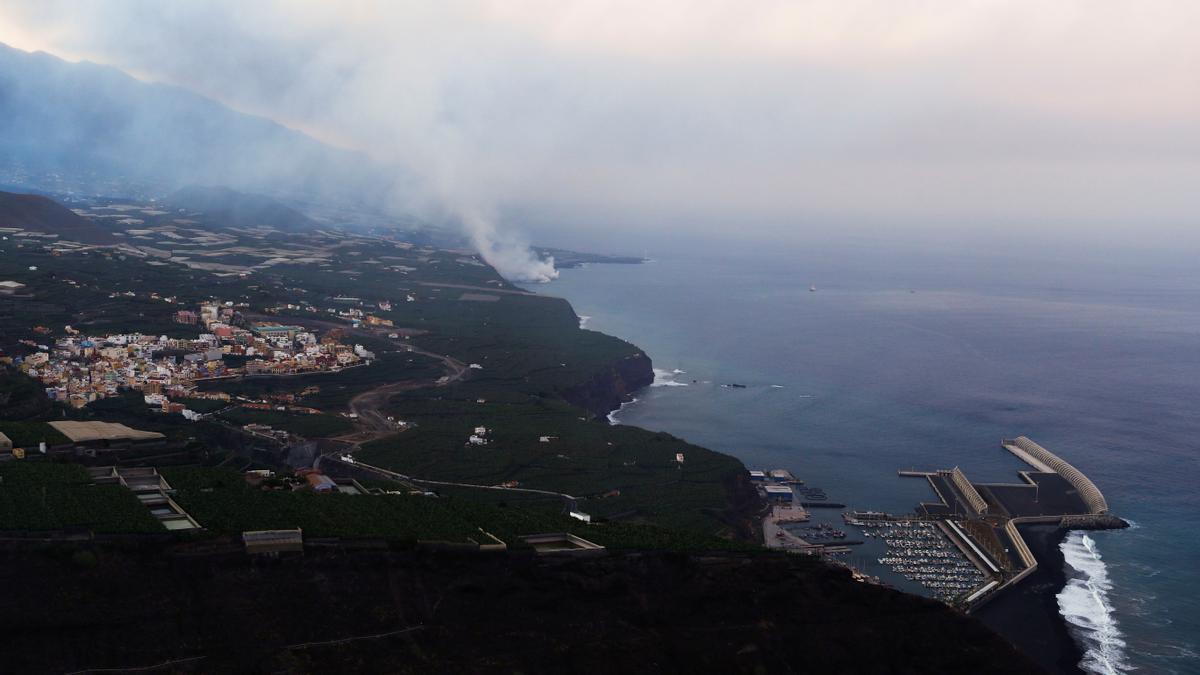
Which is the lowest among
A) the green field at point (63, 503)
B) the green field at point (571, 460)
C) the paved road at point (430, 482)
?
the paved road at point (430, 482)

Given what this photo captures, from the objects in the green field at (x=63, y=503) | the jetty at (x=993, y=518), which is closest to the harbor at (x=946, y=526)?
the jetty at (x=993, y=518)

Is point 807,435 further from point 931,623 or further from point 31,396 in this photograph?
point 31,396

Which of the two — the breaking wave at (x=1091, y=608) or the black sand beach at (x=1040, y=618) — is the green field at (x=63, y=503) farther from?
the breaking wave at (x=1091, y=608)

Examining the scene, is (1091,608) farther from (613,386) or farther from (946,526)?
(613,386)

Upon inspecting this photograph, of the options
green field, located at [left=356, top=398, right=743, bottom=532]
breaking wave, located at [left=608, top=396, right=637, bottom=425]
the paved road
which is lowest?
breaking wave, located at [left=608, top=396, right=637, bottom=425]

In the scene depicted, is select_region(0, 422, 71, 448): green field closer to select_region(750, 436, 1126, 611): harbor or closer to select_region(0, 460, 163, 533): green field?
select_region(0, 460, 163, 533): green field

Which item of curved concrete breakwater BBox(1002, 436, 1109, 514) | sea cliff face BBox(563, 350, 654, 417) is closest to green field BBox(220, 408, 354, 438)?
sea cliff face BBox(563, 350, 654, 417)

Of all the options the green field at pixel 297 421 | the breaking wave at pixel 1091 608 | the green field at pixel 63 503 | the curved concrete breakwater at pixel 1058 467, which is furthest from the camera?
the curved concrete breakwater at pixel 1058 467
